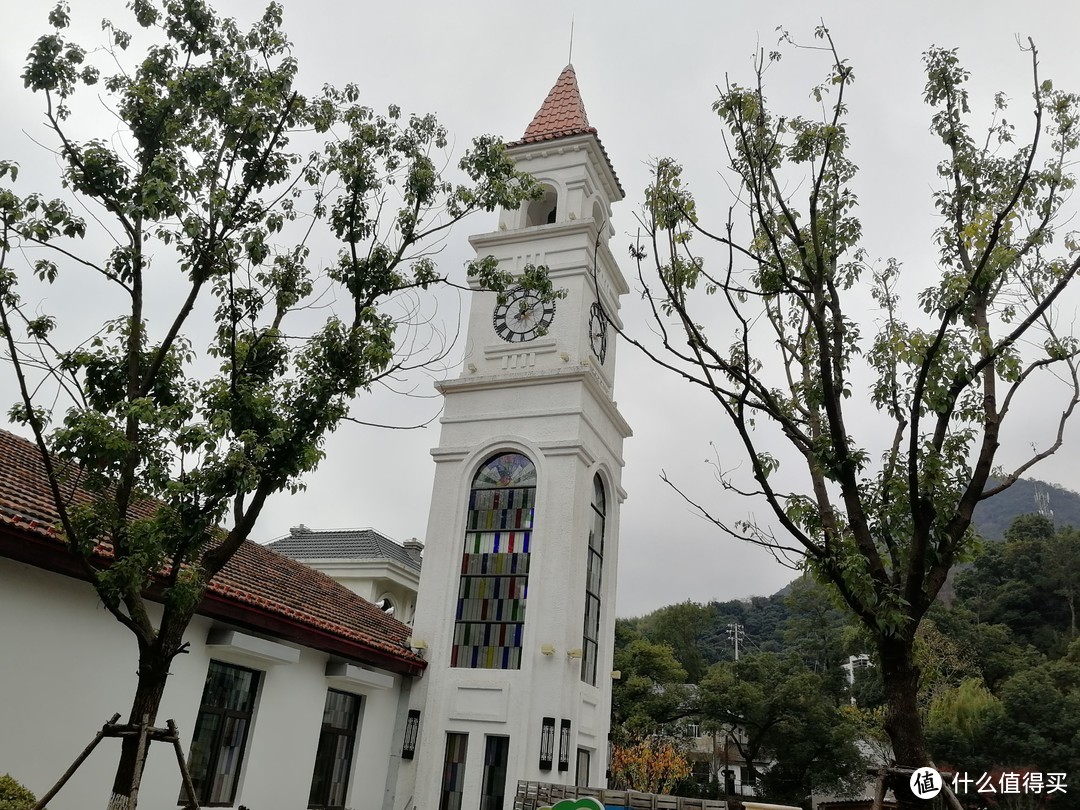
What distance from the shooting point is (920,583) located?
6.09m

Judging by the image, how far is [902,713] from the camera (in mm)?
5898

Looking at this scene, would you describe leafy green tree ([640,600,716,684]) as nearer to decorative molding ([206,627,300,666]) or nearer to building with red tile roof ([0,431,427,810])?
building with red tile roof ([0,431,427,810])

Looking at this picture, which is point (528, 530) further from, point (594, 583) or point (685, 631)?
point (685, 631)

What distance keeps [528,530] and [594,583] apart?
196cm

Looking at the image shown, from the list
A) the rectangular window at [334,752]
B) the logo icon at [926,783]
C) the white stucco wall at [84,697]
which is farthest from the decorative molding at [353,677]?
the logo icon at [926,783]

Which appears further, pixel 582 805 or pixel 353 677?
pixel 353 677

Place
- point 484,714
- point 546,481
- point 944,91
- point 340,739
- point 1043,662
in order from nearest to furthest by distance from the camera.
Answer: point 944,91, point 340,739, point 484,714, point 546,481, point 1043,662

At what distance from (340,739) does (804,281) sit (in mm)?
10085

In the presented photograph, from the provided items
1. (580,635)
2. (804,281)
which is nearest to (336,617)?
(580,635)

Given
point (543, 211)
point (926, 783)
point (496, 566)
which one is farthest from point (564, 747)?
point (543, 211)

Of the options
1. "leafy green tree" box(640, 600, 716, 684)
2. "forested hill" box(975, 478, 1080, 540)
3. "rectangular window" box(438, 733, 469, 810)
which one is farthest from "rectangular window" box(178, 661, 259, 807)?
"forested hill" box(975, 478, 1080, 540)

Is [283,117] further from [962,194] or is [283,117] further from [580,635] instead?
[580,635]

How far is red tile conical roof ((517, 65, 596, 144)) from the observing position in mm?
18219

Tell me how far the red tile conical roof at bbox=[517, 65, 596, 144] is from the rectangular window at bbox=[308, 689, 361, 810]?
11.9 meters
